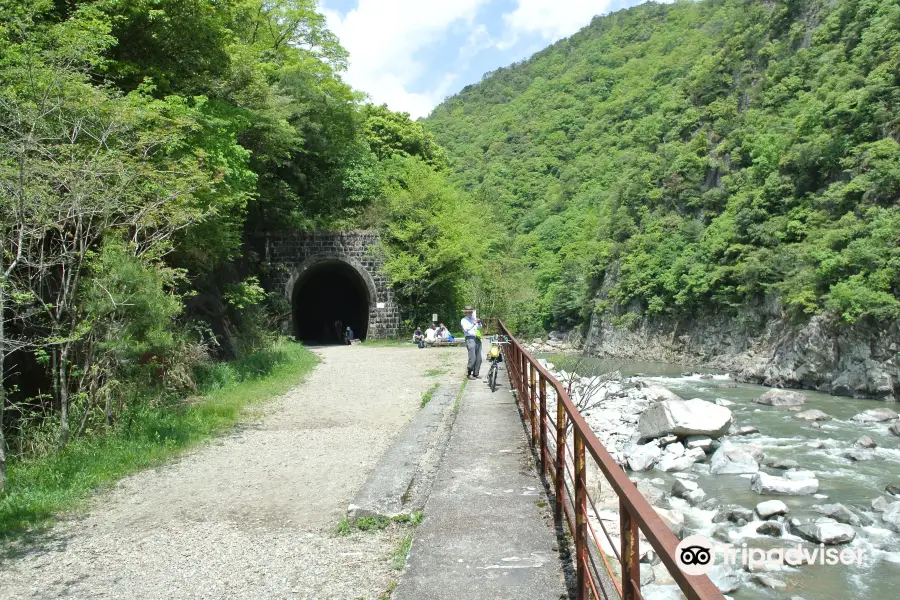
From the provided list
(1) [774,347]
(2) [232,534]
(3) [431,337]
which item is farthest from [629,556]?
(1) [774,347]

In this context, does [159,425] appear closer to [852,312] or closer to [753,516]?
[753,516]

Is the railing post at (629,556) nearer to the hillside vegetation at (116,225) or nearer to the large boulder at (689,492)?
the hillside vegetation at (116,225)

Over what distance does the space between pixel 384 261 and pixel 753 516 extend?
16.8 meters

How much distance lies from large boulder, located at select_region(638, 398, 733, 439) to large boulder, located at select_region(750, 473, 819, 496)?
2.61m

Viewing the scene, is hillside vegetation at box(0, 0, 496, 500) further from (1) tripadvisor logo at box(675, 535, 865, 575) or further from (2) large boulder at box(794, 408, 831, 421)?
(2) large boulder at box(794, 408, 831, 421)

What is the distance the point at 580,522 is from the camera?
3.13 m

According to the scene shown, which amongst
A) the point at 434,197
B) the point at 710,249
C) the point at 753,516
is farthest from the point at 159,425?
the point at 710,249

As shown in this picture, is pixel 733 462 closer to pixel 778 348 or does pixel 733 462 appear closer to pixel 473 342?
pixel 473 342

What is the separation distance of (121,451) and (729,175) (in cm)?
3859

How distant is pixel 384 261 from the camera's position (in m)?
23.3

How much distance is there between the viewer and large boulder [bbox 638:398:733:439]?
41.0ft

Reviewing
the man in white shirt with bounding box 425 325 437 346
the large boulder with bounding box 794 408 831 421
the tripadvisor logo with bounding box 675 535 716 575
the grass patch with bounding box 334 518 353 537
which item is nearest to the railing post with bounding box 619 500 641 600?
the tripadvisor logo with bounding box 675 535 716 575

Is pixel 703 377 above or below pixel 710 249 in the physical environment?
below

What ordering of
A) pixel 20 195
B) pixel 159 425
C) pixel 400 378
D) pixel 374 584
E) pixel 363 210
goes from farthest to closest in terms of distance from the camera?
Result: pixel 363 210 → pixel 400 378 → pixel 159 425 → pixel 20 195 → pixel 374 584
